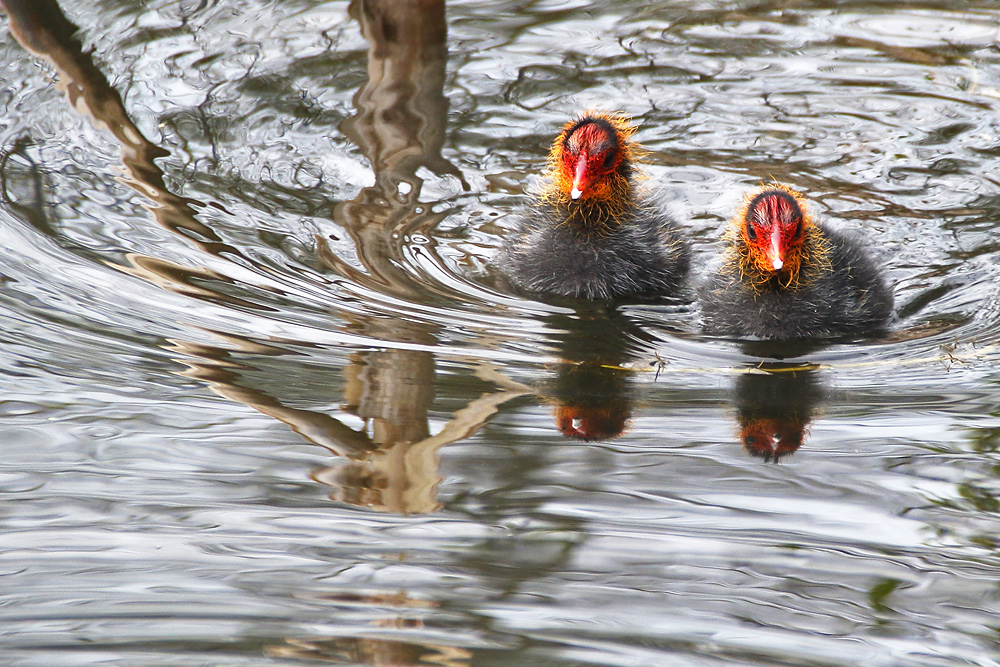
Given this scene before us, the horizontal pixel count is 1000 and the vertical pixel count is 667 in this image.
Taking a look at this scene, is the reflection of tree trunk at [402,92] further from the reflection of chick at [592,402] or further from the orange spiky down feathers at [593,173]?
the reflection of chick at [592,402]

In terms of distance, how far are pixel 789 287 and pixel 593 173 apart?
2.79ft

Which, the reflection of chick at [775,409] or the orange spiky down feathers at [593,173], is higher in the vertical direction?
the orange spiky down feathers at [593,173]

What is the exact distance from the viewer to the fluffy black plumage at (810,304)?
3760mm

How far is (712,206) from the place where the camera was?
15.9ft

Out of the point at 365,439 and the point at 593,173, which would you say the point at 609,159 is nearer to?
the point at 593,173

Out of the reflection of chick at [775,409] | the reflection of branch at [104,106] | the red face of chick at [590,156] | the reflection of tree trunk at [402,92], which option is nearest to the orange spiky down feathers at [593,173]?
the red face of chick at [590,156]

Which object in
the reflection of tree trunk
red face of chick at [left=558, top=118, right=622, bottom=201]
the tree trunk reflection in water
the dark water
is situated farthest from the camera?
the reflection of tree trunk

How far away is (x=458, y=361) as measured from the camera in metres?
3.29

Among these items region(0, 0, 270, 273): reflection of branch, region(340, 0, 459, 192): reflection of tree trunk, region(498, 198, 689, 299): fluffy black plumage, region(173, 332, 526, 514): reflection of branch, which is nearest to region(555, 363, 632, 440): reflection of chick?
region(173, 332, 526, 514): reflection of branch

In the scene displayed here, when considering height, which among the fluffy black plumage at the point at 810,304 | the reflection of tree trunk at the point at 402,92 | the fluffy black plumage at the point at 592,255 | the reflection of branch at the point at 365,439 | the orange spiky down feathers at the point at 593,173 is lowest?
the reflection of branch at the point at 365,439

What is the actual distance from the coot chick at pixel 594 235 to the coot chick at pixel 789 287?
380 mm

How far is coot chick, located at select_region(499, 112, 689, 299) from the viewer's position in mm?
4109

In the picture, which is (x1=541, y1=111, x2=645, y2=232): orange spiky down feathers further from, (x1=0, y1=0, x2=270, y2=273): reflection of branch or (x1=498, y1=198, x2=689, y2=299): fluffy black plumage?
(x1=0, y1=0, x2=270, y2=273): reflection of branch

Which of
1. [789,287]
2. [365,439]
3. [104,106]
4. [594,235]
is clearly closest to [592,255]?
[594,235]
